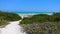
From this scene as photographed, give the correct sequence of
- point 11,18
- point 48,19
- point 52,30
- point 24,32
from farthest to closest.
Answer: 1. point 11,18
2. point 48,19
3. point 24,32
4. point 52,30

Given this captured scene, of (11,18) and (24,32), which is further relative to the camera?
(11,18)

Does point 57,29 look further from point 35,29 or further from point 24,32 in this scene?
point 24,32

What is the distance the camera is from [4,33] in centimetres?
1162

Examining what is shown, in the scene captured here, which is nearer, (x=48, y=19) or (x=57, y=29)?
(x=57, y=29)

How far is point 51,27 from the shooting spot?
11602 mm

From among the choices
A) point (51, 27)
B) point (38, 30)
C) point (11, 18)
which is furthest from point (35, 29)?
point (11, 18)

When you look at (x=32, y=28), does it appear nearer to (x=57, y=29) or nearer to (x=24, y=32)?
(x=24, y=32)

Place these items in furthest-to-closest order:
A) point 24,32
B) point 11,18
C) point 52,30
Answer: point 11,18 → point 24,32 → point 52,30

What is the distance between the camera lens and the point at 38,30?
11180mm

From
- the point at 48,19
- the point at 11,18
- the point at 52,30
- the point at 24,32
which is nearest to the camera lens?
the point at 52,30

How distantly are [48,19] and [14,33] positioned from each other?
528 centimetres

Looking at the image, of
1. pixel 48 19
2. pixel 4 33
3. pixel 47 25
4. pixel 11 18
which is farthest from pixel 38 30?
pixel 11 18

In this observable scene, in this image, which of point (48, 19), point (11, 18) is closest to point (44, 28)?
point (48, 19)

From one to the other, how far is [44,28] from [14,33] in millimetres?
1946
